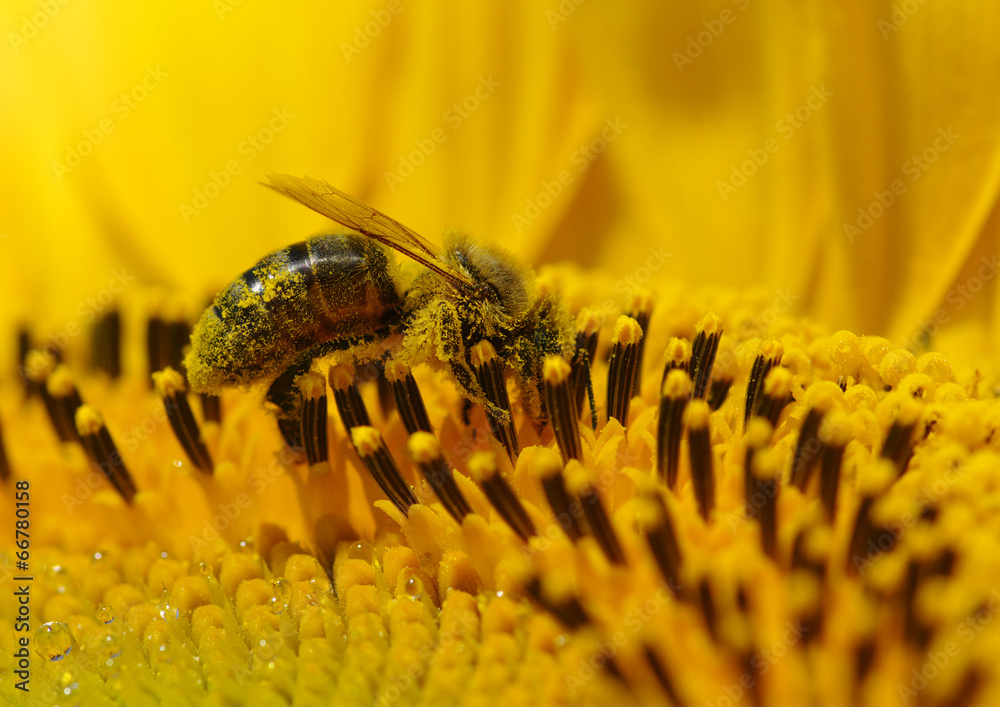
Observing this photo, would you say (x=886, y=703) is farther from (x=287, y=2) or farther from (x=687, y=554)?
(x=287, y=2)

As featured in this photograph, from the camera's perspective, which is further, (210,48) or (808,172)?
(210,48)

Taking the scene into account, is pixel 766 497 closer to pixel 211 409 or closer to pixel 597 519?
pixel 597 519

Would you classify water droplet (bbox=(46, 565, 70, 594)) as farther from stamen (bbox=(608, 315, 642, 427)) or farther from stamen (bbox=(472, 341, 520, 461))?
stamen (bbox=(608, 315, 642, 427))

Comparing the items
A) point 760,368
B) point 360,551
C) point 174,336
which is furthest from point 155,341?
point 760,368

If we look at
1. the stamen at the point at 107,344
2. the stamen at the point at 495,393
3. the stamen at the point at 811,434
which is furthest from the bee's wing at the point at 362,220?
the stamen at the point at 107,344

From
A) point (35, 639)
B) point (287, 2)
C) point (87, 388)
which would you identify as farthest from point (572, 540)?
point (287, 2)
